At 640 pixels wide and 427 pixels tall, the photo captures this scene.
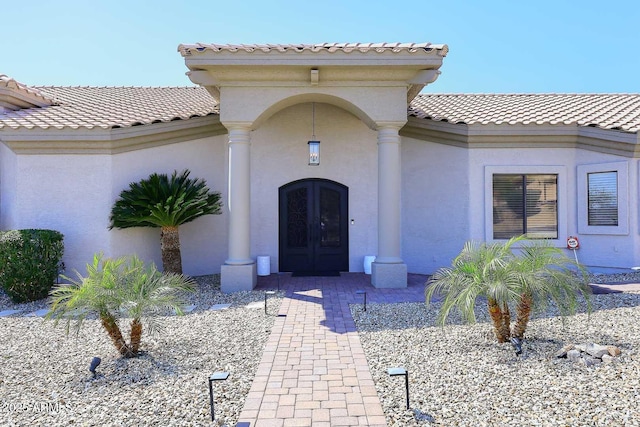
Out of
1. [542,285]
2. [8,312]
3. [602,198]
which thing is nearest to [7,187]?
[8,312]

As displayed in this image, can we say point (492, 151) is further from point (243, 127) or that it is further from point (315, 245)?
point (243, 127)

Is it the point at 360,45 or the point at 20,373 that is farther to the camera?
the point at 360,45

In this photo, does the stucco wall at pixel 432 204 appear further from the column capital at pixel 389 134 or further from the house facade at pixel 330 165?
the column capital at pixel 389 134

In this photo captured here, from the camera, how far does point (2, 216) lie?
1060cm

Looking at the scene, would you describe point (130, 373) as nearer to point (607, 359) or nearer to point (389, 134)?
point (607, 359)

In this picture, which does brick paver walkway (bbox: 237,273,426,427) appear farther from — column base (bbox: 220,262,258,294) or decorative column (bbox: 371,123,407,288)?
column base (bbox: 220,262,258,294)

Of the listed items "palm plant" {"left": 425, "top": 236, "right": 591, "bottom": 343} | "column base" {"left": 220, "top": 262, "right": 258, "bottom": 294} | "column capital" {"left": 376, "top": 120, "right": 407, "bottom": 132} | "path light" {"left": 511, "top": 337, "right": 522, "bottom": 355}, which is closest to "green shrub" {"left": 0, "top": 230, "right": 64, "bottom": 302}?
"column base" {"left": 220, "top": 262, "right": 258, "bottom": 294}

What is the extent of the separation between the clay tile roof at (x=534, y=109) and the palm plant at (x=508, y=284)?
6.00 metres

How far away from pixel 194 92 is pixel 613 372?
15.2 metres

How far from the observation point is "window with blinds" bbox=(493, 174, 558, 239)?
10.7 m

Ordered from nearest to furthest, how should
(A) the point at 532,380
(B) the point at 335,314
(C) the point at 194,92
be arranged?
(A) the point at 532,380 < (B) the point at 335,314 < (C) the point at 194,92

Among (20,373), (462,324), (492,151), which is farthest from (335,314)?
(492,151)

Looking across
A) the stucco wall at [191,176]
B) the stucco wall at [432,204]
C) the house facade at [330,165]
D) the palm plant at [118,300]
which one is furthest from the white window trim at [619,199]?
the palm plant at [118,300]

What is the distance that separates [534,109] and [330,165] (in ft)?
21.5
